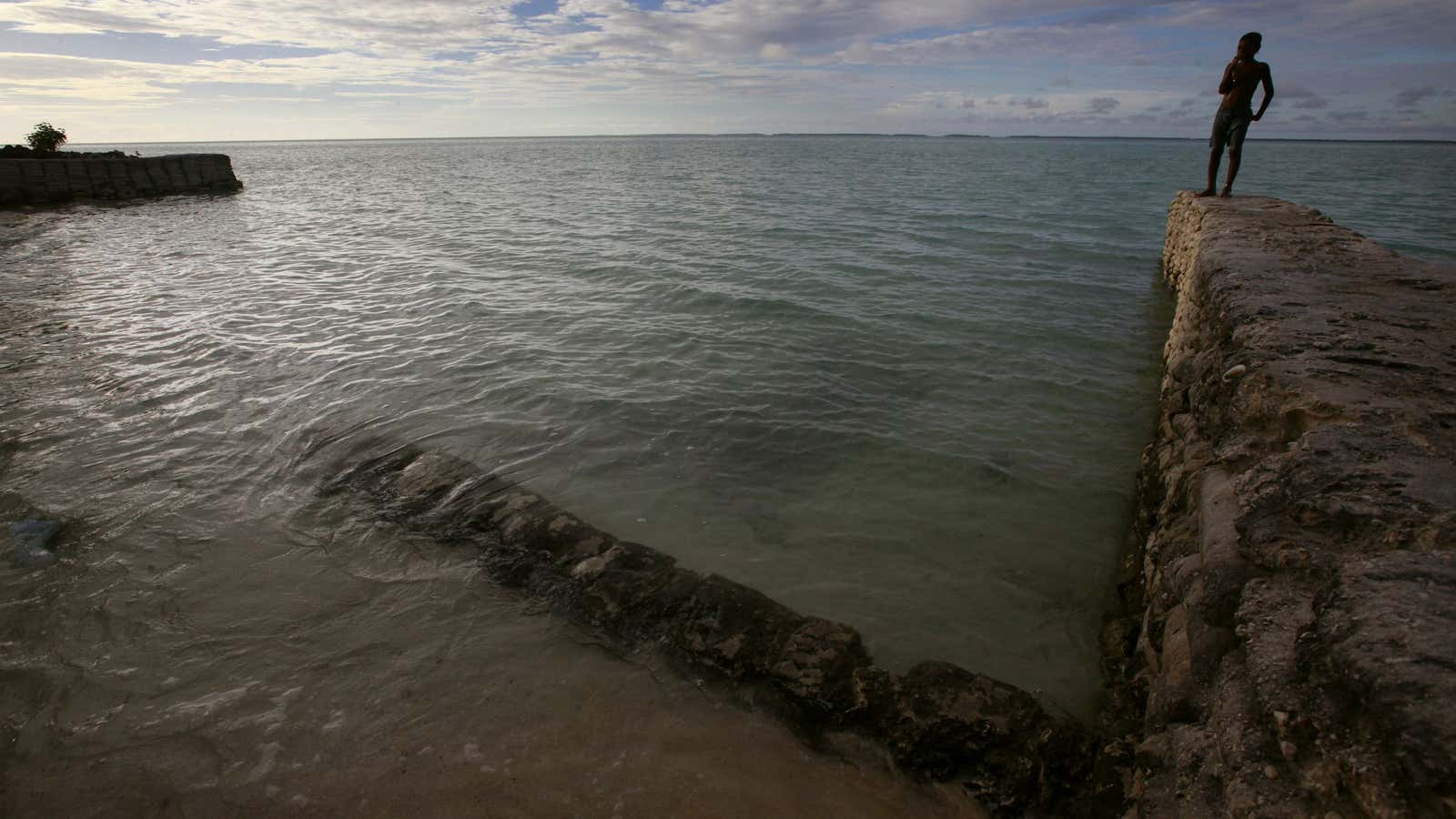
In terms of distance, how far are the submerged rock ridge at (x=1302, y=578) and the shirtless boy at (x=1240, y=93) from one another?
599cm

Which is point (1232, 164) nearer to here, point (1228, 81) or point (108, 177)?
point (1228, 81)

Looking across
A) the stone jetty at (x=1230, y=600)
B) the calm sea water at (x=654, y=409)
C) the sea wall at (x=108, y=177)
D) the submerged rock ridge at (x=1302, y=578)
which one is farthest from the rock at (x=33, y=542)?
the sea wall at (x=108, y=177)

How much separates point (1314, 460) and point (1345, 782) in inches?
58.5

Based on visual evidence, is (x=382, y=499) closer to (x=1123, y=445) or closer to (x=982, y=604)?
(x=982, y=604)

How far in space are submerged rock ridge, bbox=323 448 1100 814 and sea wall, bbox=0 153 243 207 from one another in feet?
110

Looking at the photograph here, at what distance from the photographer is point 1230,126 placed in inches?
378

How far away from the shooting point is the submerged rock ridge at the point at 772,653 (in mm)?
2945

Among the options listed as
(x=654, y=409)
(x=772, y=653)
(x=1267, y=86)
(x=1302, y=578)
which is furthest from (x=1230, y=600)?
(x=1267, y=86)

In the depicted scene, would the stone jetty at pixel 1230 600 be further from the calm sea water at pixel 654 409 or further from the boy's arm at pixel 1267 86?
the boy's arm at pixel 1267 86

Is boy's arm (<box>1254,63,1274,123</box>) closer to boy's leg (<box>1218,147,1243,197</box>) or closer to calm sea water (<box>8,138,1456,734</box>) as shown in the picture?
boy's leg (<box>1218,147,1243,197</box>)

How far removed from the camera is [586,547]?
4.48 m

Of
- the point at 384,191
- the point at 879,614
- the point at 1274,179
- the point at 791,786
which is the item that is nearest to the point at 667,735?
the point at 791,786

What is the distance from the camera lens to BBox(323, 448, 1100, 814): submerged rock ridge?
295 cm

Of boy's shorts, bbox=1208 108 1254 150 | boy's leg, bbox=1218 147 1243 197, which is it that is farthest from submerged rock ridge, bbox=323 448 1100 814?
boy's leg, bbox=1218 147 1243 197
